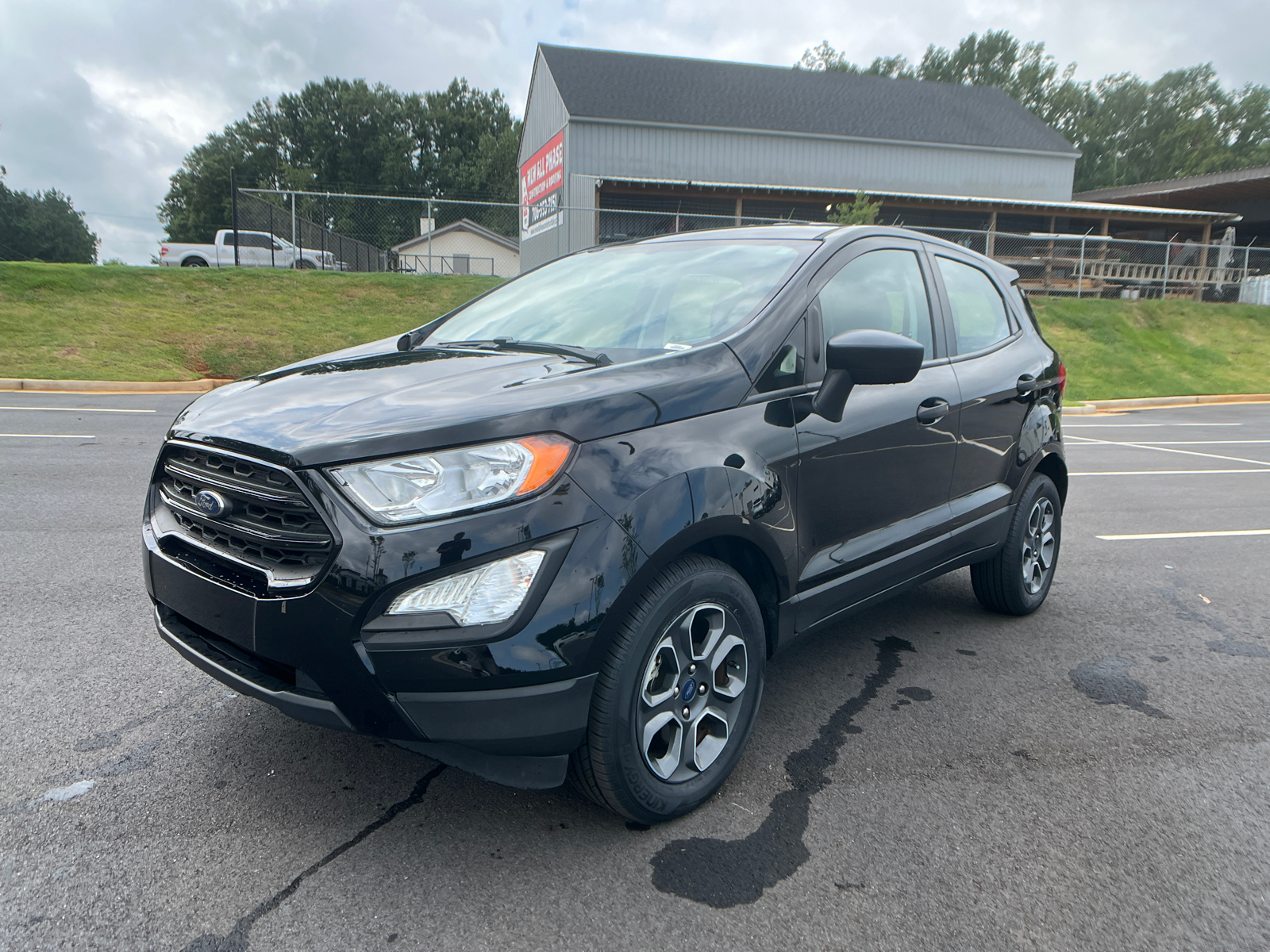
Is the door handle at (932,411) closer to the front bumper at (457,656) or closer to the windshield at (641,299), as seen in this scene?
the windshield at (641,299)

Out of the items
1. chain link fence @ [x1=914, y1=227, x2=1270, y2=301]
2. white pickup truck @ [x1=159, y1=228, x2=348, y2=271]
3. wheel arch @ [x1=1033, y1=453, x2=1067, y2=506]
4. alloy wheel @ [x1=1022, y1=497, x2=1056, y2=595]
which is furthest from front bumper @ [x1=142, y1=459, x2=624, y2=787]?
chain link fence @ [x1=914, y1=227, x2=1270, y2=301]

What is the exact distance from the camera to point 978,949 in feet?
6.66

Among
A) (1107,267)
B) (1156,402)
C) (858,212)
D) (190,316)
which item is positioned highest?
(858,212)

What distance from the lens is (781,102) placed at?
33094mm

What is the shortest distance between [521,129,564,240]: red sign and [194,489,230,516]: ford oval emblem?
22.0m

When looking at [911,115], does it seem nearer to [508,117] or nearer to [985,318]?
[985,318]

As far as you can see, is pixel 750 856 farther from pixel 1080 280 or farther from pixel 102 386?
pixel 1080 280

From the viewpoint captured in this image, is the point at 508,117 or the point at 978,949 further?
the point at 508,117

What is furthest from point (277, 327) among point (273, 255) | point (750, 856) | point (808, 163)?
point (808, 163)

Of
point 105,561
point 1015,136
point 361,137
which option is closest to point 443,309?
point 105,561

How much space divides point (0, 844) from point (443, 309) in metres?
17.2

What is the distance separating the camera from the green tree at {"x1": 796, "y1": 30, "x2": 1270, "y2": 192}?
62938 mm

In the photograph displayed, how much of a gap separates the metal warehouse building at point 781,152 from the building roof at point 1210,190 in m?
0.76

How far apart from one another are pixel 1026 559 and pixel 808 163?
98.1 ft
